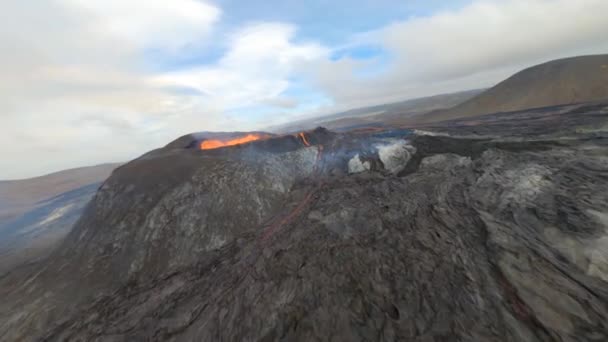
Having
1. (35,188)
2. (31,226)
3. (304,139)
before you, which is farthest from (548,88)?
(35,188)

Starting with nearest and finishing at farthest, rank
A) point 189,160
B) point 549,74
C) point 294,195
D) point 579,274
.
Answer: point 579,274 < point 294,195 < point 189,160 < point 549,74

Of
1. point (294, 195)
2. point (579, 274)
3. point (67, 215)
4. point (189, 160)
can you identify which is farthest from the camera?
point (67, 215)

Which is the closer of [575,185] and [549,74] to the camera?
[575,185]

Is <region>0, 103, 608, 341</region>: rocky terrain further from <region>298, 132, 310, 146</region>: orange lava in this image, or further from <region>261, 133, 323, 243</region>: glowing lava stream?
<region>298, 132, 310, 146</region>: orange lava

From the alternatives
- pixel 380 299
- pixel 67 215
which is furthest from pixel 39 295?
pixel 67 215

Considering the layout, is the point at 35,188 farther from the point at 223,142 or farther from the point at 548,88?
the point at 548,88

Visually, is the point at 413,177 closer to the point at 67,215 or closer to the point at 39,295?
the point at 39,295

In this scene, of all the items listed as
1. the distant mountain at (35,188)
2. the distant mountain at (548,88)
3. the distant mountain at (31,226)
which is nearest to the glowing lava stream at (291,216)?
the distant mountain at (31,226)
